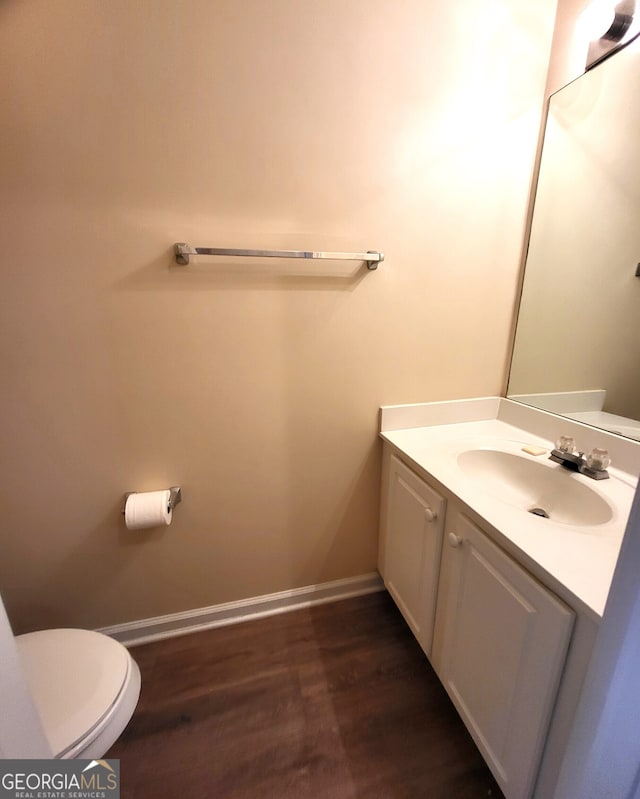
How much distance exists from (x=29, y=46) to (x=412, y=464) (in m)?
1.66

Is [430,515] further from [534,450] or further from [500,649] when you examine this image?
[534,450]

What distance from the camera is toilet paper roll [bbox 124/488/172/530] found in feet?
3.64

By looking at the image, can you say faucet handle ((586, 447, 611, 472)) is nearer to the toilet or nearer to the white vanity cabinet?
the white vanity cabinet

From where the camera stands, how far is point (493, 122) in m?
1.15

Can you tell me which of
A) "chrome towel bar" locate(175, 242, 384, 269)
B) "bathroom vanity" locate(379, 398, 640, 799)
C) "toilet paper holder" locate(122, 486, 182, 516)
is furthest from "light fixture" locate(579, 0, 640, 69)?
"toilet paper holder" locate(122, 486, 182, 516)

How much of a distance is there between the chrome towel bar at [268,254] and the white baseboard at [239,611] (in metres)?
1.45

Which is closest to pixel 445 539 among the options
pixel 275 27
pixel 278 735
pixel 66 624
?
pixel 278 735

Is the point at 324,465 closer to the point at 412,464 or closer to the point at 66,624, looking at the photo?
the point at 412,464

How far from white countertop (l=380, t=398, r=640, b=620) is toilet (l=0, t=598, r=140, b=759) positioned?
3.26 feet

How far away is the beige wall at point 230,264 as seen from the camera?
0.91m

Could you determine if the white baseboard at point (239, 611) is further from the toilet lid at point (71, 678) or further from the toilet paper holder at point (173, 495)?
the toilet paper holder at point (173, 495)

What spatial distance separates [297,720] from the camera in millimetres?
1092

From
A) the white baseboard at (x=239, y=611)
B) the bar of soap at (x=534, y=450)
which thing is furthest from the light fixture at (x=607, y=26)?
the white baseboard at (x=239, y=611)

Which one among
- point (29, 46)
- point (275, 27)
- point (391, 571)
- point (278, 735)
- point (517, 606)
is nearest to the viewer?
point (517, 606)
